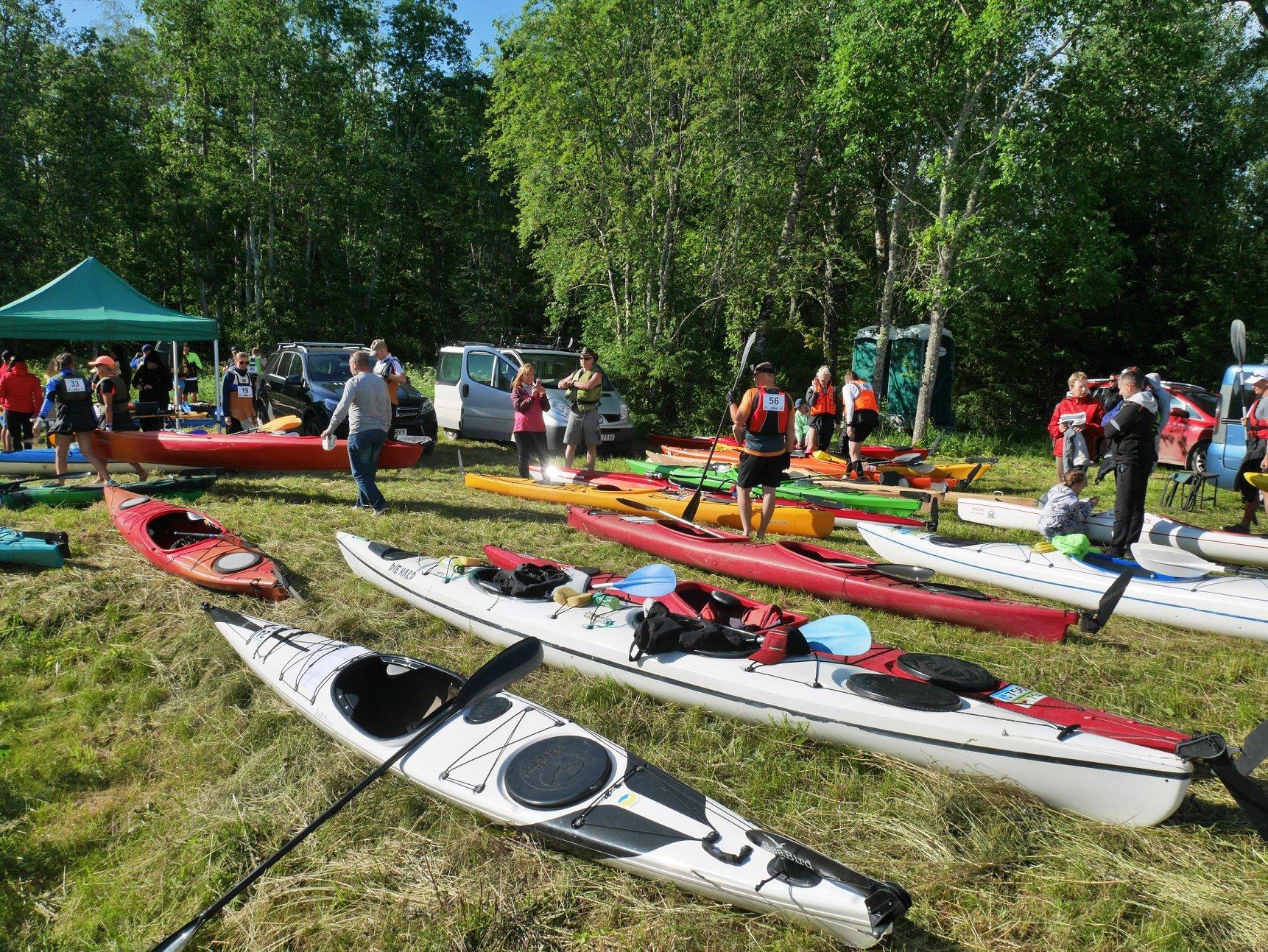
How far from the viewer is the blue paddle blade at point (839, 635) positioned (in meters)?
3.53

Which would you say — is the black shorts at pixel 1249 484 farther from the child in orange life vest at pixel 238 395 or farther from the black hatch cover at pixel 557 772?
the child in orange life vest at pixel 238 395

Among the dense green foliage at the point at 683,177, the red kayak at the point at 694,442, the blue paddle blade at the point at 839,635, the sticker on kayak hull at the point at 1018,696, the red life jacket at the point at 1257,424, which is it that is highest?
the dense green foliage at the point at 683,177

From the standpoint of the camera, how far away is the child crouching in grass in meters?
6.11

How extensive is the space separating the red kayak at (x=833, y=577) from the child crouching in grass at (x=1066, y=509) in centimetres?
132

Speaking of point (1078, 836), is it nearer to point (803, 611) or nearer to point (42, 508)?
point (803, 611)

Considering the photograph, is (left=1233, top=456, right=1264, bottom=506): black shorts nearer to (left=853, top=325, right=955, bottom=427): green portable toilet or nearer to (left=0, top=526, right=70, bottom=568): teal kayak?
(left=853, top=325, right=955, bottom=427): green portable toilet

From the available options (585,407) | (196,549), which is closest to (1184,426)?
(585,407)

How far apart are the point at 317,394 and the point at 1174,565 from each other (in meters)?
9.28

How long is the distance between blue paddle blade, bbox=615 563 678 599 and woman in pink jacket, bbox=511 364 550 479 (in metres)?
4.57

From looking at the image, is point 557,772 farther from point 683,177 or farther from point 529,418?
point 683,177

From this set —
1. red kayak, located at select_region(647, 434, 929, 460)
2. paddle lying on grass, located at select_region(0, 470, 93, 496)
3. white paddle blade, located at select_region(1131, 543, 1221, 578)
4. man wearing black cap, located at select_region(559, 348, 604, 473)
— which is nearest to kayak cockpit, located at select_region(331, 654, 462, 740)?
white paddle blade, located at select_region(1131, 543, 1221, 578)

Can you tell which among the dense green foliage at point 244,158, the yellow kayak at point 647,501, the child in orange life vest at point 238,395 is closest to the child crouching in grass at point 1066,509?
the yellow kayak at point 647,501

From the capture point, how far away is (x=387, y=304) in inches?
955

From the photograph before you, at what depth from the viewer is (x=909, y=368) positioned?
50.1 ft
